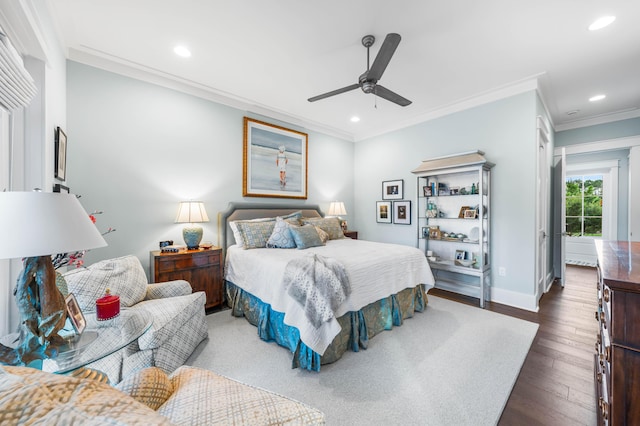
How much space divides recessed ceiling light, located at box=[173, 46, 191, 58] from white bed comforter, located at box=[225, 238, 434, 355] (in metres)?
2.22

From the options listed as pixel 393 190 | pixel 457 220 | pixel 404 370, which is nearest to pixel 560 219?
pixel 457 220

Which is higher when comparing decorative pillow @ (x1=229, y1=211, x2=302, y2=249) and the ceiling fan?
the ceiling fan

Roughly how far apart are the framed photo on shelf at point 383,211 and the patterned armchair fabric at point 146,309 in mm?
3548

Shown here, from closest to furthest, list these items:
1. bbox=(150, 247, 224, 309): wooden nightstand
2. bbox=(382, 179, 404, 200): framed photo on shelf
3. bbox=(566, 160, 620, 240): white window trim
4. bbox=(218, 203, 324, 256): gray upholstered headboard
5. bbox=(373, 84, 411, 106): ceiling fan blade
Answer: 1. bbox=(373, 84, 411, 106): ceiling fan blade
2. bbox=(150, 247, 224, 309): wooden nightstand
3. bbox=(218, 203, 324, 256): gray upholstered headboard
4. bbox=(382, 179, 404, 200): framed photo on shelf
5. bbox=(566, 160, 620, 240): white window trim

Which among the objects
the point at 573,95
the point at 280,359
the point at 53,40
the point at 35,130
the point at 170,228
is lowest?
the point at 280,359

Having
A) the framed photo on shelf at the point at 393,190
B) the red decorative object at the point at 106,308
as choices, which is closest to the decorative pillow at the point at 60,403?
the red decorative object at the point at 106,308

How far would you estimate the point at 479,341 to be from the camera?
244cm

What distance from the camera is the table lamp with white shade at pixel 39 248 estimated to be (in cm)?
91

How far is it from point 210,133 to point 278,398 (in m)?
3.47

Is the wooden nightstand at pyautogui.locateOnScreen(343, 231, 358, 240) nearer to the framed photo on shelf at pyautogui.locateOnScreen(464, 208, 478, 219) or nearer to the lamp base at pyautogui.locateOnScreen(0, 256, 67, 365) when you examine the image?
the framed photo on shelf at pyautogui.locateOnScreen(464, 208, 478, 219)

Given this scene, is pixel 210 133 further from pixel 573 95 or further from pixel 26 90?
pixel 573 95

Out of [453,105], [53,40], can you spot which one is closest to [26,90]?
[53,40]

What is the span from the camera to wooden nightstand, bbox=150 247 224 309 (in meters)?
2.69

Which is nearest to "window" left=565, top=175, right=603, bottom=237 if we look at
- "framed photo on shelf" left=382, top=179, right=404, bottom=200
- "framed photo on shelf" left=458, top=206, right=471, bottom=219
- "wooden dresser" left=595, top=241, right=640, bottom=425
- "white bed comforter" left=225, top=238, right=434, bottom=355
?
"framed photo on shelf" left=458, top=206, right=471, bottom=219
